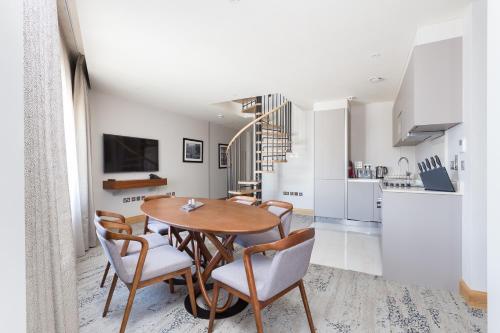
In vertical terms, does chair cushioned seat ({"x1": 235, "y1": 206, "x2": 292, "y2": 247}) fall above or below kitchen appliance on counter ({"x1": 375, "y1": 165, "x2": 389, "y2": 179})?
below

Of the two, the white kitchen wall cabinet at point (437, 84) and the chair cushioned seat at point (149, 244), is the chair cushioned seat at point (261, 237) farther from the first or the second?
the white kitchen wall cabinet at point (437, 84)

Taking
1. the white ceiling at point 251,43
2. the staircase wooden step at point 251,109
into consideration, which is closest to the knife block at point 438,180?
the white ceiling at point 251,43

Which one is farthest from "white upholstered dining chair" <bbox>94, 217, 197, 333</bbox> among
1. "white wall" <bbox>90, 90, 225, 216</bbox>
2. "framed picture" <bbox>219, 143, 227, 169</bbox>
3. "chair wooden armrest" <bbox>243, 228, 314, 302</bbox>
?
"framed picture" <bbox>219, 143, 227, 169</bbox>

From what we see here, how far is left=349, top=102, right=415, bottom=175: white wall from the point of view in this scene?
16.5ft

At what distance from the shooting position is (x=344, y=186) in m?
4.84

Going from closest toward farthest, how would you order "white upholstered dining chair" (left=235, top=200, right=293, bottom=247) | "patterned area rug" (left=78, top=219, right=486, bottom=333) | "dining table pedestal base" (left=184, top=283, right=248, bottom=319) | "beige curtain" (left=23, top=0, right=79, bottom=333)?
"beige curtain" (left=23, top=0, right=79, bottom=333) < "patterned area rug" (left=78, top=219, right=486, bottom=333) < "dining table pedestal base" (left=184, top=283, right=248, bottom=319) < "white upholstered dining chair" (left=235, top=200, right=293, bottom=247)

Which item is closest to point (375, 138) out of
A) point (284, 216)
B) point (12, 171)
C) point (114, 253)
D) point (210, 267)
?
point (284, 216)

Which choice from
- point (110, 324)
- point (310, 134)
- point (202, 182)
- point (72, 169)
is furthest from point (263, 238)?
point (202, 182)

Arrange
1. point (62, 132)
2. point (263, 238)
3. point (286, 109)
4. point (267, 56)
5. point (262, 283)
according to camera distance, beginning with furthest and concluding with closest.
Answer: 1. point (286, 109)
2. point (267, 56)
3. point (263, 238)
4. point (262, 283)
5. point (62, 132)

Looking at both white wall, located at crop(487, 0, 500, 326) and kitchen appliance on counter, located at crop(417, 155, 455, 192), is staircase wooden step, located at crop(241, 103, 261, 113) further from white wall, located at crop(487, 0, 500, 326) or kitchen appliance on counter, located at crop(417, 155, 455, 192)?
white wall, located at crop(487, 0, 500, 326)

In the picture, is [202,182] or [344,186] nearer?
[344,186]

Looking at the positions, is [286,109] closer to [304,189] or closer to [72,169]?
[304,189]

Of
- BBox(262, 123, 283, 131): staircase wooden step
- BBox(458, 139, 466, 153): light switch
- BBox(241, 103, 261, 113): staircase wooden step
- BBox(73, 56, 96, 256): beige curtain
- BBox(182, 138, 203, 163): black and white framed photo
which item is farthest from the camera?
BBox(182, 138, 203, 163): black and white framed photo

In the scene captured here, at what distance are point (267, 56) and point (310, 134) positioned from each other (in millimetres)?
3174
